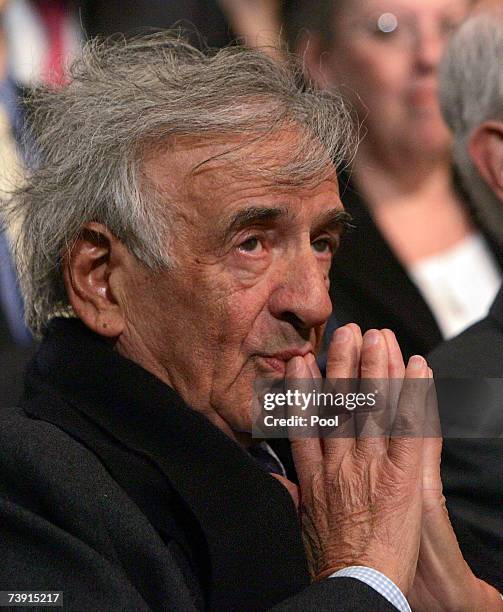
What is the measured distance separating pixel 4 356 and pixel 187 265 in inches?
41.8

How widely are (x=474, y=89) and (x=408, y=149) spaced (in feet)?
2.73

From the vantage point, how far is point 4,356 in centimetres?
329

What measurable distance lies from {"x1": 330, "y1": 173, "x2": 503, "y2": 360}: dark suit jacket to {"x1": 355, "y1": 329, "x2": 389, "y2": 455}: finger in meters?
1.16

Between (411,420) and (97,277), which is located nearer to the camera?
(411,420)

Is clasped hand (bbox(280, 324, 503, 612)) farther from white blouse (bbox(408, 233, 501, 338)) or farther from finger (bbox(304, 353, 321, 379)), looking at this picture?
white blouse (bbox(408, 233, 501, 338))

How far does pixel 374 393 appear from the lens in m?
2.38

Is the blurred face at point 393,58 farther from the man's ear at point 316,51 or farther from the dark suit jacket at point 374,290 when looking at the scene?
the dark suit jacket at point 374,290

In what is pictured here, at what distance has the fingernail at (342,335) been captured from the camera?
2.42 m

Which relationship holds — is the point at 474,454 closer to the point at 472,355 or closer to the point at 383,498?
the point at 472,355

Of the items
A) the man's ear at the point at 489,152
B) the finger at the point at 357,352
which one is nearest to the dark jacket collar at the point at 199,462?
the finger at the point at 357,352

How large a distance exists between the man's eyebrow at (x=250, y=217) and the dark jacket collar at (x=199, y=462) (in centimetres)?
36

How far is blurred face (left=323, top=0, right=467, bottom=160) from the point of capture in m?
4.14

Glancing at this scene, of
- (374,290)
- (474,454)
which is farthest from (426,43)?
(474,454)

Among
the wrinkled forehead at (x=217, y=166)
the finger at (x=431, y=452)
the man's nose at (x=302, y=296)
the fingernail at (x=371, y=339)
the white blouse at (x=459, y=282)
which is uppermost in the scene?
the wrinkled forehead at (x=217, y=166)
